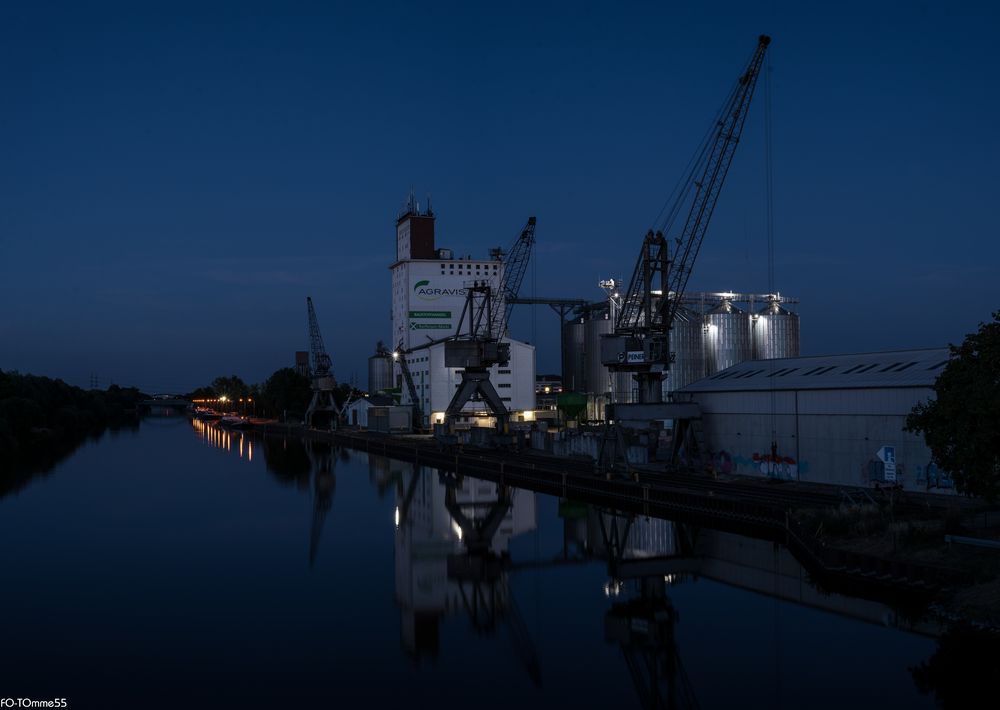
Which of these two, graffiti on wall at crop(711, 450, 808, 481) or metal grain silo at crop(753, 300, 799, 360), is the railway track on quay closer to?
graffiti on wall at crop(711, 450, 808, 481)

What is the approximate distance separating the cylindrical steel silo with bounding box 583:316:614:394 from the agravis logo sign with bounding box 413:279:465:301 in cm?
2352

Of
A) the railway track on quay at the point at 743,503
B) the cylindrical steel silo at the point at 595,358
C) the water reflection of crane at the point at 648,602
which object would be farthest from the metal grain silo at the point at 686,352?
the water reflection of crane at the point at 648,602

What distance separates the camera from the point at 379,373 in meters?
139

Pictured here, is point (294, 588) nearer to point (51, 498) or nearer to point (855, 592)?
point (855, 592)

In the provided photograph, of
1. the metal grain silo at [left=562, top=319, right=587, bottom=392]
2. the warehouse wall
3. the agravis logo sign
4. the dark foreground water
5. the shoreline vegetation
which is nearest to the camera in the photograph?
the dark foreground water

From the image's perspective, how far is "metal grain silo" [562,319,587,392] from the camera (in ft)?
390

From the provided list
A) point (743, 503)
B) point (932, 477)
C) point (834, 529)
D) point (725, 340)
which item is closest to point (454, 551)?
point (743, 503)

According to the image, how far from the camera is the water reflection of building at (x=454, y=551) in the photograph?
27.8 meters

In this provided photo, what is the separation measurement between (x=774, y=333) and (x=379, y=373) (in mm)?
64830

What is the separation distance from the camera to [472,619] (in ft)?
91.3

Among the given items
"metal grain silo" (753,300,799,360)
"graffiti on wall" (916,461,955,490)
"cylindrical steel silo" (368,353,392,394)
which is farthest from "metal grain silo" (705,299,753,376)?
"graffiti on wall" (916,461,955,490)

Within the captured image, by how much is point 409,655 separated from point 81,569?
1811 cm

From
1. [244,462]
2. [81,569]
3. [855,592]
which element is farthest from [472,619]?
[244,462]

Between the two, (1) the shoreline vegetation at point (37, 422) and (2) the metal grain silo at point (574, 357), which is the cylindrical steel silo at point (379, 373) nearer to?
(2) the metal grain silo at point (574, 357)
